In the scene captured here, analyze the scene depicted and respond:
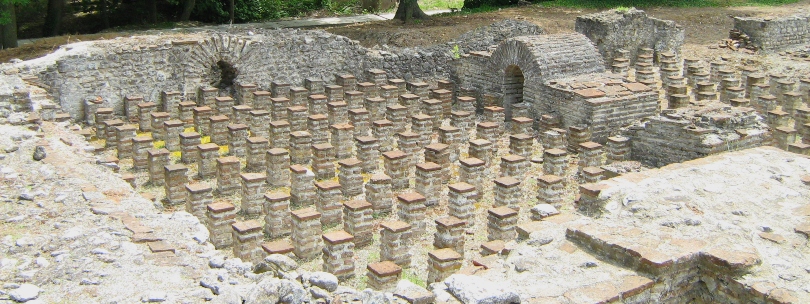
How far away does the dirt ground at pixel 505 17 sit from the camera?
21156 mm

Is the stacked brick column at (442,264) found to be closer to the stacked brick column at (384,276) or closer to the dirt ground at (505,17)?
the stacked brick column at (384,276)

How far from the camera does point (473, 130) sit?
15.8 metres

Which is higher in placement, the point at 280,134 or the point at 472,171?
the point at 280,134

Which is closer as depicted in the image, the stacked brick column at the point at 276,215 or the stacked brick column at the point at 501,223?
the stacked brick column at the point at 501,223

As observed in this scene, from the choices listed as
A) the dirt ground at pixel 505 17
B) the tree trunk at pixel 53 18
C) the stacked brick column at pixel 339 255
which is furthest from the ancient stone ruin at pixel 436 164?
the tree trunk at pixel 53 18

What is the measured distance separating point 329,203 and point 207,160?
8.41 ft

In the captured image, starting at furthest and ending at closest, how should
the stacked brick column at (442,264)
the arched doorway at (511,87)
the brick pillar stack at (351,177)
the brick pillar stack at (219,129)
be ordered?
the arched doorway at (511,87) → the brick pillar stack at (219,129) → the brick pillar stack at (351,177) → the stacked brick column at (442,264)

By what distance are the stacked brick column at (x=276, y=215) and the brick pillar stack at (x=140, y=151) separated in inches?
125

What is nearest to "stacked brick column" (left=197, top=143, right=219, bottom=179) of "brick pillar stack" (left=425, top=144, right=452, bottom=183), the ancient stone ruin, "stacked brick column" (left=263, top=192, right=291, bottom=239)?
the ancient stone ruin

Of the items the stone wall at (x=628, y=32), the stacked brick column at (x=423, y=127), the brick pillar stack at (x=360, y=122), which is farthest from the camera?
the stone wall at (x=628, y=32)

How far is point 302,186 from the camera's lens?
12180 millimetres

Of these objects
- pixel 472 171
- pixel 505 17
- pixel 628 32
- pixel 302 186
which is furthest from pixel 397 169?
pixel 505 17

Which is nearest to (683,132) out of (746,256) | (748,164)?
(748,164)

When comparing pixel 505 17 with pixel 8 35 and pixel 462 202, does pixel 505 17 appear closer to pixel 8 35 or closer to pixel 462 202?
pixel 8 35
